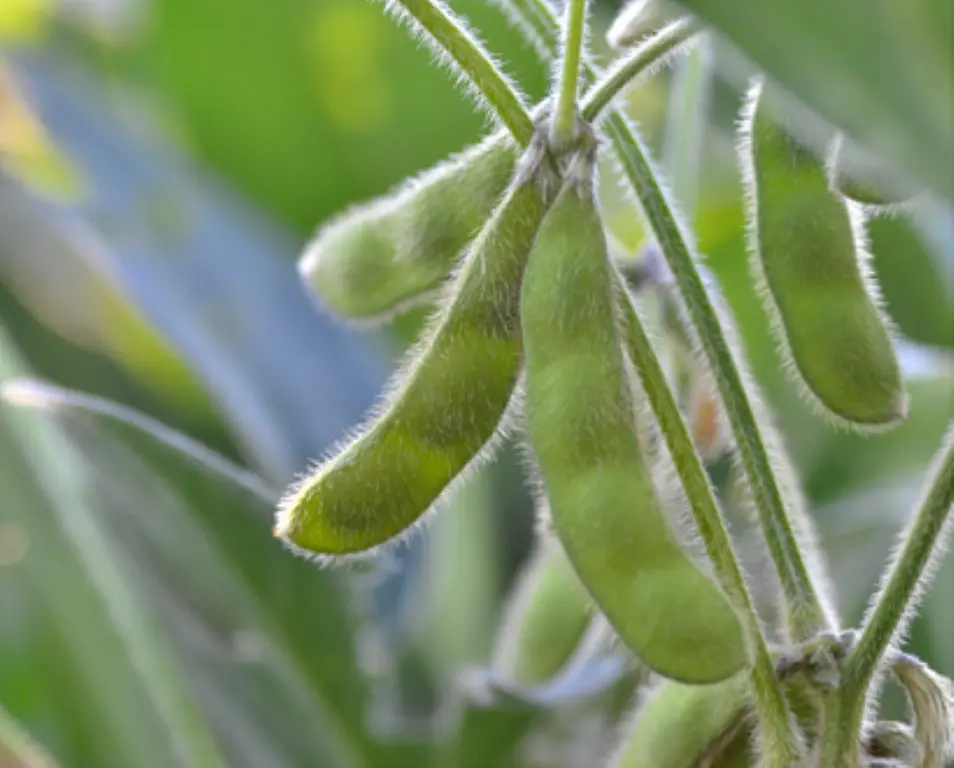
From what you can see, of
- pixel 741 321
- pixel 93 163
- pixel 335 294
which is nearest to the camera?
pixel 335 294

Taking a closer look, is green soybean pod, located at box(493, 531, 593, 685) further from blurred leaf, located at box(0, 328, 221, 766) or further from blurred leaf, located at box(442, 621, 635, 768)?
blurred leaf, located at box(0, 328, 221, 766)

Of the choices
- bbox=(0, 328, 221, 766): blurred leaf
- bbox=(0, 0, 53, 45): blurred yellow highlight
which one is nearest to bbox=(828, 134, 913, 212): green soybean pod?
bbox=(0, 328, 221, 766): blurred leaf

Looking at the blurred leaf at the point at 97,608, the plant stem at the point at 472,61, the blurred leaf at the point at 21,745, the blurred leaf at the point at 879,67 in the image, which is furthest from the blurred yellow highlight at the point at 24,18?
the blurred leaf at the point at 879,67

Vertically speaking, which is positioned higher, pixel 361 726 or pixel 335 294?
pixel 335 294

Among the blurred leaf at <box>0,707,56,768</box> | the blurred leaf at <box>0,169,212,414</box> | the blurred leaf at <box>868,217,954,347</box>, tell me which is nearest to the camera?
the blurred leaf at <box>0,707,56,768</box>

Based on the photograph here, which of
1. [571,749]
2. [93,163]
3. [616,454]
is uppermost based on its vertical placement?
[93,163]

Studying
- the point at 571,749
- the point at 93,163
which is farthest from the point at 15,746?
the point at 93,163

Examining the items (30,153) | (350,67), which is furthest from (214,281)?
(30,153)

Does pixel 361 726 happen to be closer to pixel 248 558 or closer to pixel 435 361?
pixel 248 558
